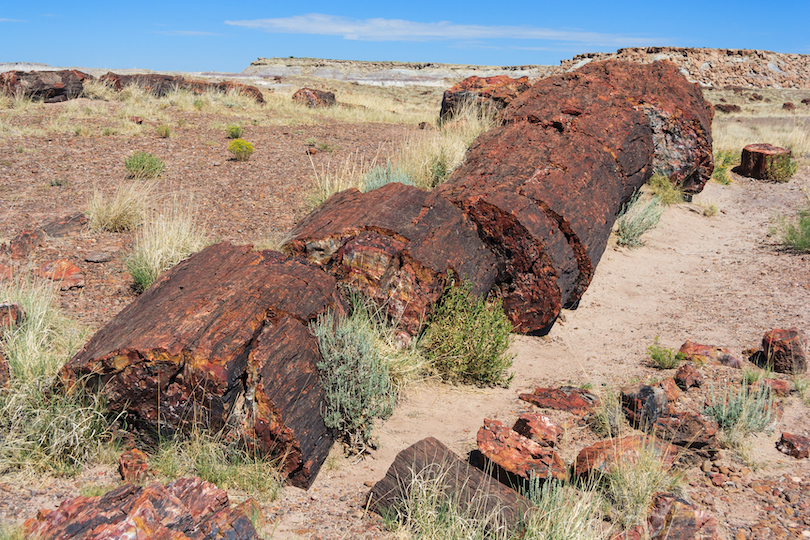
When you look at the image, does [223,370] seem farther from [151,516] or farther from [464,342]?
[464,342]

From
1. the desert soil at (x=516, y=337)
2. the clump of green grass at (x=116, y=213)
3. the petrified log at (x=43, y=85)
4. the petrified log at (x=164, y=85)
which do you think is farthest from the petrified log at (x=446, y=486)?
the petrified log at (x=164, y=85)

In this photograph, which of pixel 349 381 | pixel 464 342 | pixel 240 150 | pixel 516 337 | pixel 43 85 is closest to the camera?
pixel 349 381

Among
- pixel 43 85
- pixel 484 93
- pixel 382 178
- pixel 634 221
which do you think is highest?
pixel 484 93

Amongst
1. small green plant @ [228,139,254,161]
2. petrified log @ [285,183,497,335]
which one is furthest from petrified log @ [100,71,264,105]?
petrified log @ [285,183,497,335]

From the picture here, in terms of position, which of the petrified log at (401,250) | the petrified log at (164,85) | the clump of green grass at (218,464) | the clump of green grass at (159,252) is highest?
the petrified log at (164,85)

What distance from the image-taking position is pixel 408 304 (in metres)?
4.07

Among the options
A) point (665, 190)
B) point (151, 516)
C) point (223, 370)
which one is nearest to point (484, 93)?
point (665, 190)

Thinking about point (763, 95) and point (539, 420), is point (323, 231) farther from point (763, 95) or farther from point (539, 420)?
point (763, 95)

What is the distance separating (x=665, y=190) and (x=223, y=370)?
25.5ft

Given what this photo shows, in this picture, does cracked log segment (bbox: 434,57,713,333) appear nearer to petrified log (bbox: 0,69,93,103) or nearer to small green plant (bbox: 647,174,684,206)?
small green plant (bbox: 647,174,684,206)

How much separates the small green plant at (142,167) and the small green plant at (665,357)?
6.60 metres

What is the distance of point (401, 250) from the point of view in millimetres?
4086

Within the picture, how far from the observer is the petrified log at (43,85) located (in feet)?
43.3

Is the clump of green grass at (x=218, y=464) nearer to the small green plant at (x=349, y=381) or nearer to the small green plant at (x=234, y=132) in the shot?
the small green plant at (x=349, y=381)
